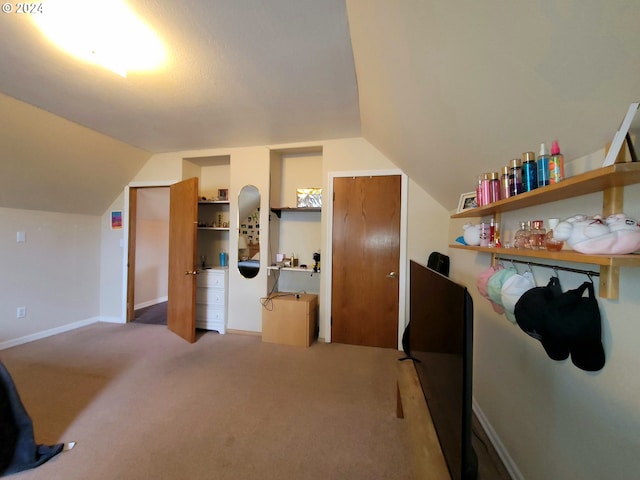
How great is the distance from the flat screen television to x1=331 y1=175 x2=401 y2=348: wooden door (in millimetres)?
1531

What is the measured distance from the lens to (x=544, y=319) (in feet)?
2.95

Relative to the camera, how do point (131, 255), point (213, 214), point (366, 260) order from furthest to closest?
1. point (213, 214)
2. point (131, 255)
3. point (366, 260)

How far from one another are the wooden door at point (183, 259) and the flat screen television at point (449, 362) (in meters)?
2.66

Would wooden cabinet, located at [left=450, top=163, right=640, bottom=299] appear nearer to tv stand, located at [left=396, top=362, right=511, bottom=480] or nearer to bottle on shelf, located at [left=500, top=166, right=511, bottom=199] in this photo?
bottle on shelf, located at [left=500, top=166, right=511, bottom=199]

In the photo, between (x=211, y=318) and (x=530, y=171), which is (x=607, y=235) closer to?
(x=530, y=171)

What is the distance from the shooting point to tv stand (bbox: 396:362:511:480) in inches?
35.3

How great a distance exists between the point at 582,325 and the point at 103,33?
2.75 m

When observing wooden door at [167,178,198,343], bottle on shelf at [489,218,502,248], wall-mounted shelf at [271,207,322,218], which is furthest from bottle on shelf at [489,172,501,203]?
wooden door at [167,178,198,343]

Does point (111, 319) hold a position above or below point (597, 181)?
below

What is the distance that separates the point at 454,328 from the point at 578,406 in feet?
2.17

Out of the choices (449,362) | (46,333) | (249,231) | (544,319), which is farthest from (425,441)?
(46,333)

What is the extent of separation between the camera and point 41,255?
3.04 meters

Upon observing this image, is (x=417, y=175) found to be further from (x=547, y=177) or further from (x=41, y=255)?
(x=41, y=255)

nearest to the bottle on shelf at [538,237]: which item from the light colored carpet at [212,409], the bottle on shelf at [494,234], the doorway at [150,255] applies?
the bottle on shelf at [494,234]
